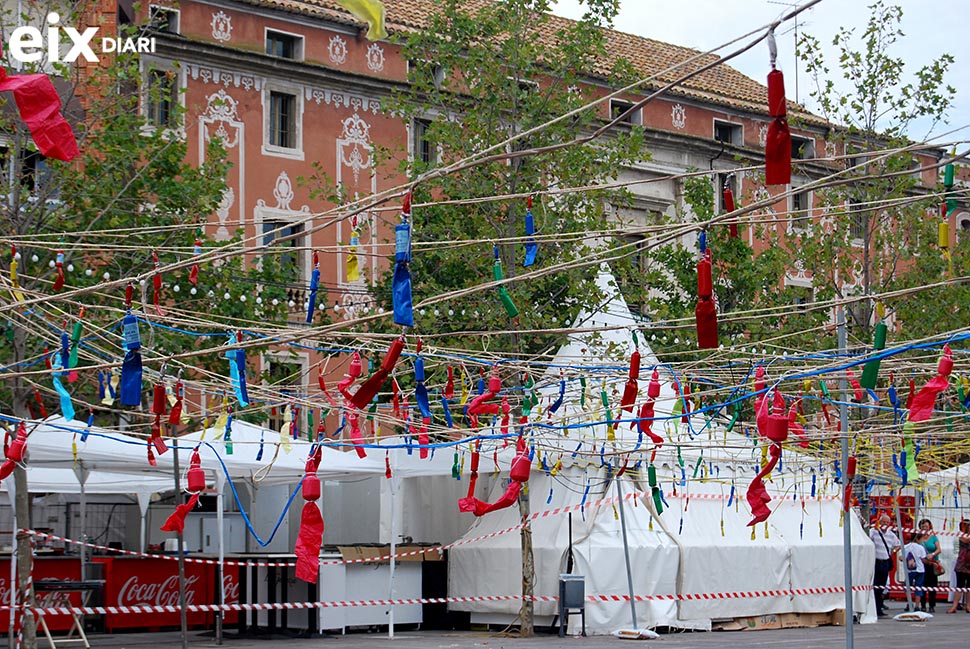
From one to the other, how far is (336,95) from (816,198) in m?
11.0

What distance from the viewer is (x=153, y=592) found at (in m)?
19.5

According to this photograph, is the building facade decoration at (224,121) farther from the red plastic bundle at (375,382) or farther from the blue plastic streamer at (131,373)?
the red plastic bundle at (375,382)

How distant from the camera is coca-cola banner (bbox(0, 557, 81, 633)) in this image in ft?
56.5

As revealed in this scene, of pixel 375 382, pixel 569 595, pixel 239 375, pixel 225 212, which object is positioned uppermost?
pixel 225 212

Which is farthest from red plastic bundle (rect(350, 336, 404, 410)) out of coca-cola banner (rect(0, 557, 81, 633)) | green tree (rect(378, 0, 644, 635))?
green tree (rect(378, 0, 644, 635))

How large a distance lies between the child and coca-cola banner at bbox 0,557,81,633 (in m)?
13.9

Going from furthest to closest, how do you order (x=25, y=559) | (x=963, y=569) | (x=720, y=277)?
(x=720, y=277), (x=963, y=569), (x=25, y=559)

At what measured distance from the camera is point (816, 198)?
31469 mm

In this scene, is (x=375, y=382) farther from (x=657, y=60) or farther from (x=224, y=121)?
(x=657, y=60)

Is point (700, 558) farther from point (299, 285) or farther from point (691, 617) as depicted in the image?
point (299, 285)

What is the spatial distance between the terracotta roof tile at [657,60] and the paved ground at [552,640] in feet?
51.8

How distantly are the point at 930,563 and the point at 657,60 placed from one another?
56.5ft

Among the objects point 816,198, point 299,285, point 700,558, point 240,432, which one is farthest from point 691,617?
point 816,198

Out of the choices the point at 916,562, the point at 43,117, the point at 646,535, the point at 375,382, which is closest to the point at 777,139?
the point at 375,382
